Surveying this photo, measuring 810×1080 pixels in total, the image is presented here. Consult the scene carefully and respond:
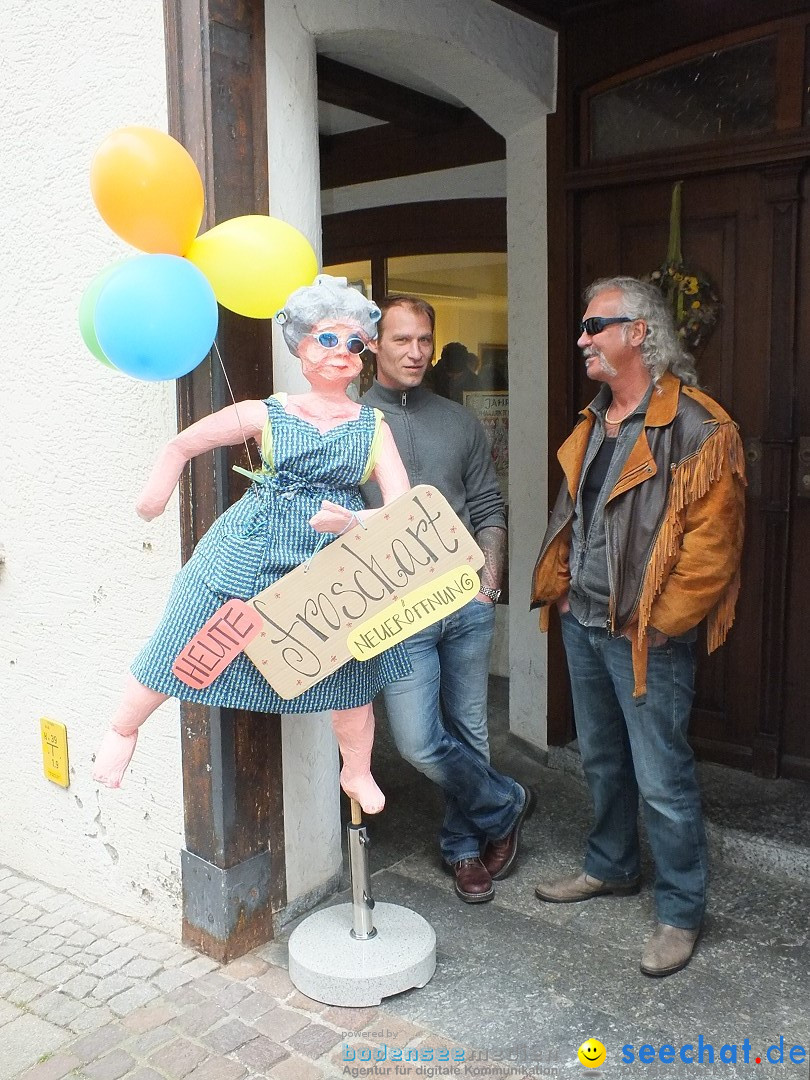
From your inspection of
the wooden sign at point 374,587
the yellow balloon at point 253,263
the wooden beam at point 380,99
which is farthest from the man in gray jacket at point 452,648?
the wooden beam at point 380,99

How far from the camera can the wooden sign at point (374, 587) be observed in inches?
93.7

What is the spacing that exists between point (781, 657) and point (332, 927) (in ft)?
6.40

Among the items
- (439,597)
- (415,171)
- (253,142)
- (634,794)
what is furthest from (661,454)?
(415,171)

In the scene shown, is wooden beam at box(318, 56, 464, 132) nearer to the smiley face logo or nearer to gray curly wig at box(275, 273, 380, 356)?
gray curly wig at box(275, 273, 380, 356)

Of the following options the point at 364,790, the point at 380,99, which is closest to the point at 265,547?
the point at 364,790

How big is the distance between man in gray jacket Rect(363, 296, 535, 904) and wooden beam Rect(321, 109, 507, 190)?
90.0 inches

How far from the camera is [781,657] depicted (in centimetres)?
392

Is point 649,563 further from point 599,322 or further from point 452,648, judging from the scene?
point 452,648

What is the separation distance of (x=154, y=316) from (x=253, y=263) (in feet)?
1.11

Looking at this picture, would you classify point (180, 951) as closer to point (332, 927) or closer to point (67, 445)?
point (332, 927)

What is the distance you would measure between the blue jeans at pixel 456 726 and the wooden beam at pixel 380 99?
8.19 ft

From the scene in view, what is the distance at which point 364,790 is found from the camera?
282cm

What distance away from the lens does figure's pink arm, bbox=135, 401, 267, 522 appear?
8.25 ft

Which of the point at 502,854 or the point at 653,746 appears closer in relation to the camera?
the point at 653,746
